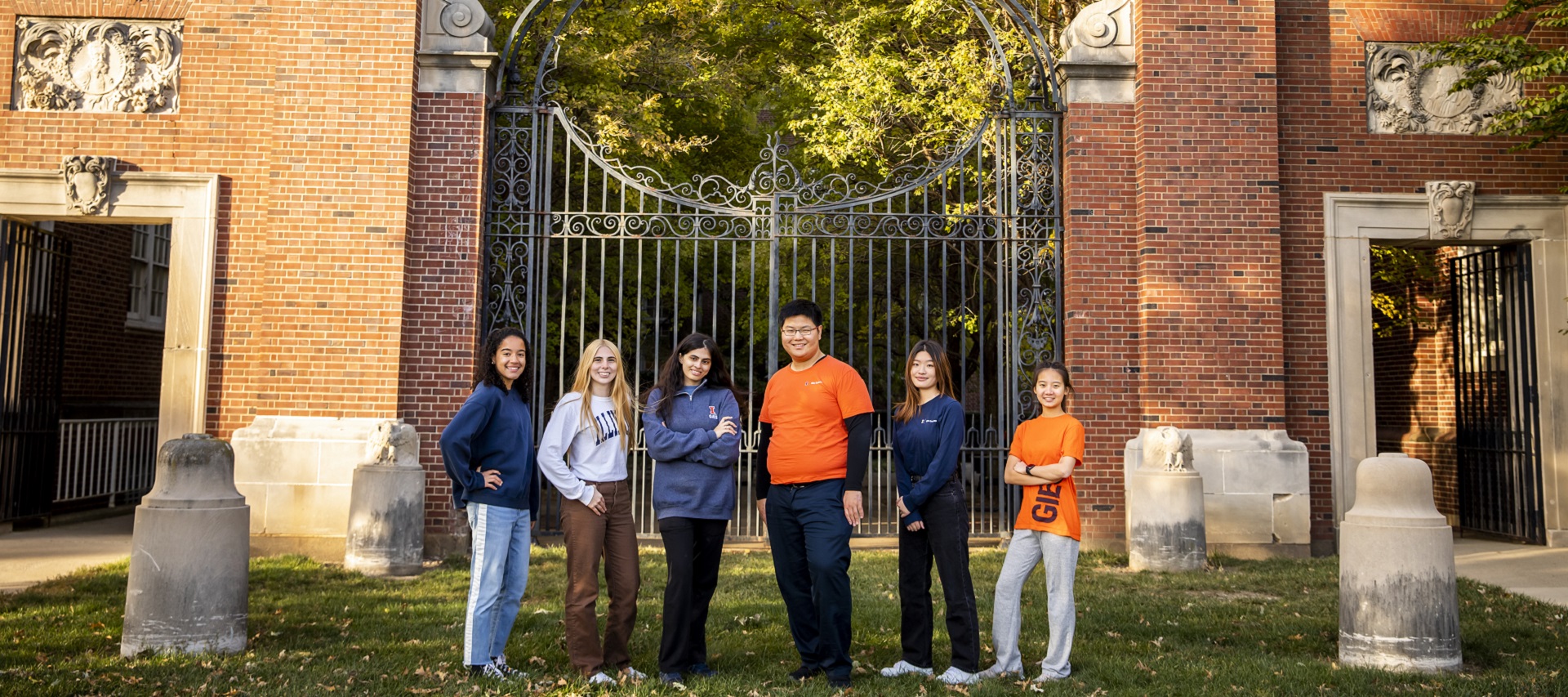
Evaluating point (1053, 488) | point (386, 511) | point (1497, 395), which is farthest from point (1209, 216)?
point (386, 511)

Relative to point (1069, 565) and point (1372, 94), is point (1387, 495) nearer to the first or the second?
point (1069, 565)

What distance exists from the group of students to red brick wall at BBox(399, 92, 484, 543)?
4.16 m

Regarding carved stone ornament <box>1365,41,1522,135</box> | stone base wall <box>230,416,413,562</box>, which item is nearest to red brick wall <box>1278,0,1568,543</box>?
carved stone ornament <box>1365,41,1522,135</box>

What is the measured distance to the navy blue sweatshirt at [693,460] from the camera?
15.1 ft

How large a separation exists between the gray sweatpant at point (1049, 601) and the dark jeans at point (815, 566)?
28.2 inches

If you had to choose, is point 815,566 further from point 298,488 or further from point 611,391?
point 298,488

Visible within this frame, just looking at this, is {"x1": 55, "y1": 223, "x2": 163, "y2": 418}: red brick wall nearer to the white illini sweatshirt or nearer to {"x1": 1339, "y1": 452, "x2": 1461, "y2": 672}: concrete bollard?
the white illini sweatshirt

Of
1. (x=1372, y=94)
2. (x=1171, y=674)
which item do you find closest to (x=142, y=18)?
(x=1171, y=674)

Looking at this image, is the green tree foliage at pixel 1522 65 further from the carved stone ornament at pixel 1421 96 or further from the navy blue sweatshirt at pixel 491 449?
the navy blue sweatshirt at pixel 491 449

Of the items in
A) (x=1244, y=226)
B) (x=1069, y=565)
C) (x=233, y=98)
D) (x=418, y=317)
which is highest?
(x=233, y=98)

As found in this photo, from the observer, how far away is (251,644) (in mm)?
5262

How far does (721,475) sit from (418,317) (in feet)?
16.5

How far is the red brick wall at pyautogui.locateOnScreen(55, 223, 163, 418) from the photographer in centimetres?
1183

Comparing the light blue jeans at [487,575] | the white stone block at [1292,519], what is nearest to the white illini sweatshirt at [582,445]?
the light blue jeans at [487,575]
